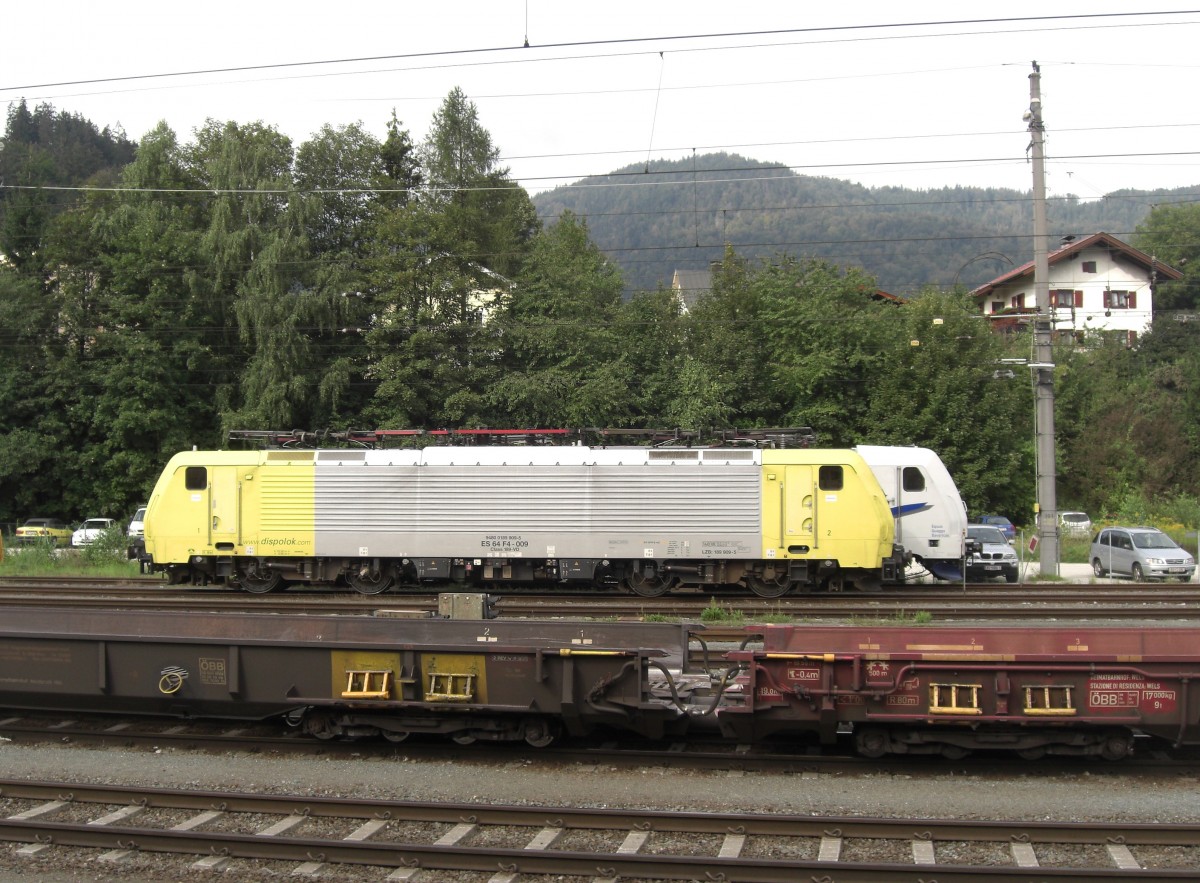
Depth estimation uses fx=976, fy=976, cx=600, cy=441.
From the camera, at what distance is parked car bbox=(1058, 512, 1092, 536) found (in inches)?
1481

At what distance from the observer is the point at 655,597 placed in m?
20.1

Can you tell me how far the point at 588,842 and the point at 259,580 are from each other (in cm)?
1579

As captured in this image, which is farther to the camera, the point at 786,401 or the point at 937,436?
the point at 786,401

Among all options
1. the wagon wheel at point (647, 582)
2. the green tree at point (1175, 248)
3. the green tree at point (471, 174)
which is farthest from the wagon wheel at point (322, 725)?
the green tree at point (1175, 248)

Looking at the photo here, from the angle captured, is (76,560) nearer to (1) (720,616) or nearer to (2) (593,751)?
(1) (720,616)

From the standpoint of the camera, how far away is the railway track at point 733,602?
16.9 m

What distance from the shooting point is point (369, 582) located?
69.3 ft

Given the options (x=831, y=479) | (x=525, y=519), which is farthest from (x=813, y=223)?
(x=525, y=519)

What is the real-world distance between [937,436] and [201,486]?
2557 cm

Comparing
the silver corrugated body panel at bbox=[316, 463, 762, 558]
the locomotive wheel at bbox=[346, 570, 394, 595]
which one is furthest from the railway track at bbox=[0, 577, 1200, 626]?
the silver corrugated body panel at bbox=[316, 463, 762, 558]

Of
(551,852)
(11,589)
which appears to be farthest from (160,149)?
(551,852)

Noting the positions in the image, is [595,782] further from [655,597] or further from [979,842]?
[655,597]

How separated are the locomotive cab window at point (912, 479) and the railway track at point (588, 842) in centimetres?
1458

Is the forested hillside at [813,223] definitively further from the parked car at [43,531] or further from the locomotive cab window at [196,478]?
the locomotive cab window at [196,478]
